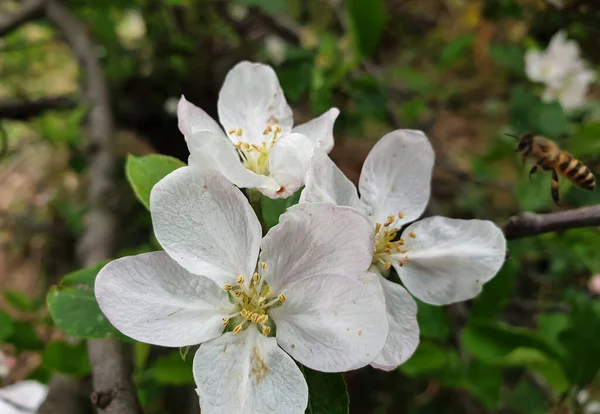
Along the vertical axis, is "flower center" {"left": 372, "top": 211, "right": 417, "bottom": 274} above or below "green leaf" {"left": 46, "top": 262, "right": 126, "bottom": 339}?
above

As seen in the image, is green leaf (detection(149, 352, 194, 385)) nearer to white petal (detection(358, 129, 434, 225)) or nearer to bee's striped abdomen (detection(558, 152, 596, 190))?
white petal (detection(358, 129, 434, 225))

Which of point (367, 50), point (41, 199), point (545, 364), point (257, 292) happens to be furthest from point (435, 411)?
point (41, 199)

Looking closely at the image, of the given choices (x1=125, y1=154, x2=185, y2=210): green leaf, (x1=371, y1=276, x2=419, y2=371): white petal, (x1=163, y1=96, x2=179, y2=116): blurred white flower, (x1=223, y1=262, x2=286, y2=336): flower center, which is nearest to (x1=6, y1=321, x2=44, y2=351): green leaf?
(x1=125, y1=154, x2=185, y2=210): green leaf

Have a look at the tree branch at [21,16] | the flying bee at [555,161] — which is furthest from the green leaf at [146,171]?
the tree branch at [21,16]

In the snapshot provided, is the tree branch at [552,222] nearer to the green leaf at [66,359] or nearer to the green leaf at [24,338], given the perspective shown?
the green leaf at [66,359]

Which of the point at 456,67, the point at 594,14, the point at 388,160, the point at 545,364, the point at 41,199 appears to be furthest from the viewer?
the point at 456,67

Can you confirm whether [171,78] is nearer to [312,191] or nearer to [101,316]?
[101,316]
